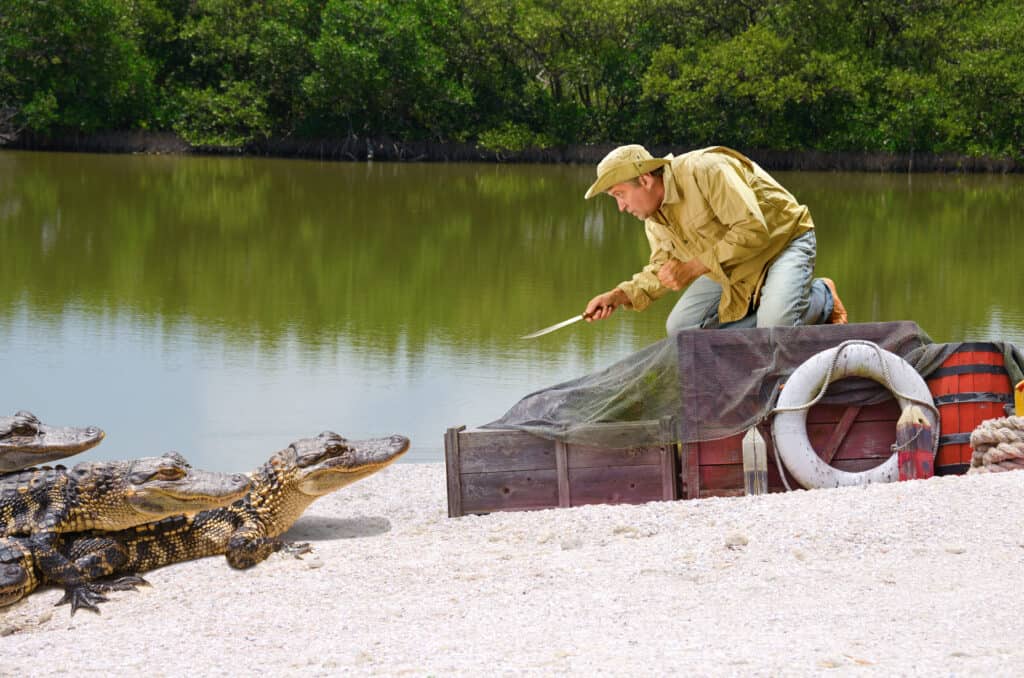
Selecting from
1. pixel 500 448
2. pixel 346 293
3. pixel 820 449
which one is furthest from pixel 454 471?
pixel 346 293

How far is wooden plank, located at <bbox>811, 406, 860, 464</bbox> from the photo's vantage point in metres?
5.96

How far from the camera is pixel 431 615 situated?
4508mm

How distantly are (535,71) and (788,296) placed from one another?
144 feet

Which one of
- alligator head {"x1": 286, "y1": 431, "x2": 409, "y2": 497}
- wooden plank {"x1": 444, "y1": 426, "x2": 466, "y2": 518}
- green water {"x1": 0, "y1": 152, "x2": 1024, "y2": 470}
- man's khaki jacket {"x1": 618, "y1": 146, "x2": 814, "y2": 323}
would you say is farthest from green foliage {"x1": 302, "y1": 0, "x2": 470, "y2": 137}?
wooden plank {"x1": 444, "y1": 426, "x2": 466, "y2": 518}

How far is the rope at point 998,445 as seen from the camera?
5496 millimetres

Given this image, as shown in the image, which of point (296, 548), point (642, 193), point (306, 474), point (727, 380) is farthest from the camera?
point (642, 193)

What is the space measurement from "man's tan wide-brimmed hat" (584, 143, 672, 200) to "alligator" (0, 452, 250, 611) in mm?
2144

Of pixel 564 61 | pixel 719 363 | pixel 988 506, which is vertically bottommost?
pixel 988 506

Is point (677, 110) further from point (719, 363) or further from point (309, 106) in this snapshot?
point (719, 363)

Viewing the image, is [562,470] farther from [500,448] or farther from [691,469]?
[691,469]

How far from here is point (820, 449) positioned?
597cm

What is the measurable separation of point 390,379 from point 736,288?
13.5 ft

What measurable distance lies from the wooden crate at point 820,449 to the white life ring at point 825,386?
99 mm

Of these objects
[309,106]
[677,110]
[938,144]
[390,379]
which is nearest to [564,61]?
[677,110]
